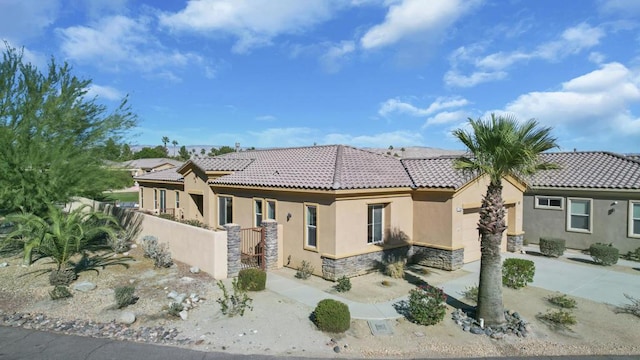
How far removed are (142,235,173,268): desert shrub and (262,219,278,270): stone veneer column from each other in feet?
12.3

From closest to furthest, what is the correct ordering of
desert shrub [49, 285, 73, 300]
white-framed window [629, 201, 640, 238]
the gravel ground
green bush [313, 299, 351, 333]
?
1. the gravel ground
2. green bush [313, 299, 351, 333]
3. desert shrub [49, 285, 73, 300]
4. white-framed window [629, 201, 640, 238]

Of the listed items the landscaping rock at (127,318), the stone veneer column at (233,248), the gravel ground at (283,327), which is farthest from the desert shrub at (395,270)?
the landscaping rock at (127,318)

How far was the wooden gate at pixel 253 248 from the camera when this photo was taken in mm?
14977

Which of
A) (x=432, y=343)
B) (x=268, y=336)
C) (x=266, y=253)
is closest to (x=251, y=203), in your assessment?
(x=266, y=253)

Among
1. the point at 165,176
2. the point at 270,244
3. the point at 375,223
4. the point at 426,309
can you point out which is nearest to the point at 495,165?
the point at 426,309

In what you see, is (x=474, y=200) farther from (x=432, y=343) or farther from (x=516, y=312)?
(x=432, y=343)

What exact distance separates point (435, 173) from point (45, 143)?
1645 centimetres

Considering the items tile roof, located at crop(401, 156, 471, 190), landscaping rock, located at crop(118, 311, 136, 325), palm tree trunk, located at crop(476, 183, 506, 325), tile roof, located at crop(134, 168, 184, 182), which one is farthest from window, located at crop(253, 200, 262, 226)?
palm tree trunk, located at crop(476, 183, 506, 325)

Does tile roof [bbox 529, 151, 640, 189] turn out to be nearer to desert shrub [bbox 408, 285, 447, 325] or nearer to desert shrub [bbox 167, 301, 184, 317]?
desert shrub [bbox 408, 285, 447, 325]

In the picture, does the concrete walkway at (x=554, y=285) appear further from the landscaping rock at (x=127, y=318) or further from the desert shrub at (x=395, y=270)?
the landscaping rock at (x=127, y=318)

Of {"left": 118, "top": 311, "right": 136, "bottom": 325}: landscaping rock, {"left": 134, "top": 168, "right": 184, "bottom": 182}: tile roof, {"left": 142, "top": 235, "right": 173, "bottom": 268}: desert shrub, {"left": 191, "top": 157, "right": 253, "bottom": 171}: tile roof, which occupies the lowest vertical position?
{"left": 118, "top": 311, "right": 136, "bottom": 325}: landscaping rock

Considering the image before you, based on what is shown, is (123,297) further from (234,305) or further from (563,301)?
(563,301)

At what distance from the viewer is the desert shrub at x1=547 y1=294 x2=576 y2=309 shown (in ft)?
36.2

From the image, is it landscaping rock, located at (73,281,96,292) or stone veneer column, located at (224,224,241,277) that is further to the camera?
stone veneer column, located at (224,224,241,277)
